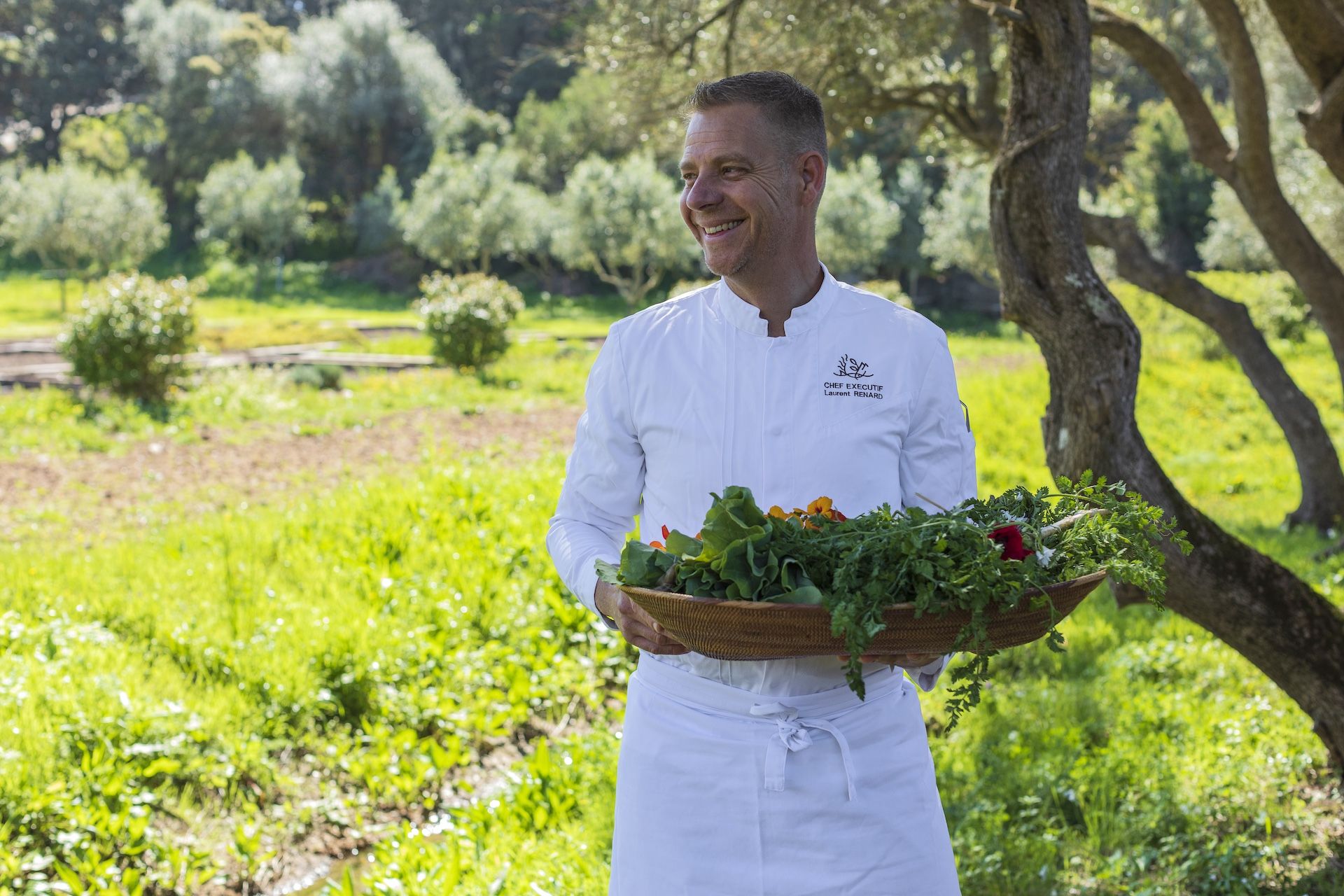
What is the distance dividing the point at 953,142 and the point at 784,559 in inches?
372

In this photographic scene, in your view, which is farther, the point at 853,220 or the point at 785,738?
the point at 853,220

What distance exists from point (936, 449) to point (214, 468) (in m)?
9.87

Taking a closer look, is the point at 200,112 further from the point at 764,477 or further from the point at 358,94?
the point at 764,477

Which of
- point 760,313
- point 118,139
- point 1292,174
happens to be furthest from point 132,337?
point 118,139

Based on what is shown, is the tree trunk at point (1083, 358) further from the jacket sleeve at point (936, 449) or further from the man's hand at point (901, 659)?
the man's hand at point (901, 659)

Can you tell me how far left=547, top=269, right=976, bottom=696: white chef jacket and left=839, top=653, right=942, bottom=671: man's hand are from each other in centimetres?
18

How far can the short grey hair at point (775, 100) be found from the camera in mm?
2094

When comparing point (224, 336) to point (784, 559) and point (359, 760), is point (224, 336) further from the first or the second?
point (784, 559)

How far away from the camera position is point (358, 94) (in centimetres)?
4903

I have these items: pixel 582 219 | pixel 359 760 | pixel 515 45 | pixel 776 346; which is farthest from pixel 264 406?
pixel 515 45

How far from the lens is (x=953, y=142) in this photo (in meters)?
10.4


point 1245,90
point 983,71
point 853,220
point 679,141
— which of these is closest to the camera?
point 1245,90

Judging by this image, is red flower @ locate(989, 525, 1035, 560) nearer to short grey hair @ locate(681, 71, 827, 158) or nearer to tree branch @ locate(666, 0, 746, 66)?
short grey hair @ locate(681, 71, 827, 158)

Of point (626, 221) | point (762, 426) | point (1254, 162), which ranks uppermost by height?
point (626, 221)
